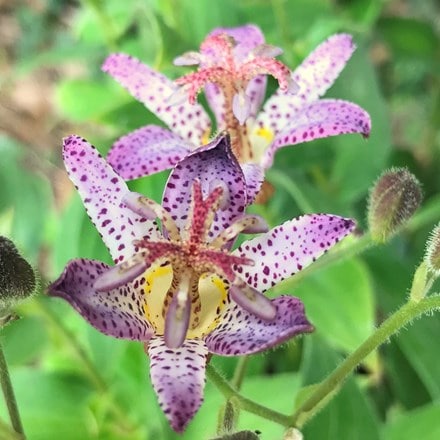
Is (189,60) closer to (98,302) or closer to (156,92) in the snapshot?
(156,92)

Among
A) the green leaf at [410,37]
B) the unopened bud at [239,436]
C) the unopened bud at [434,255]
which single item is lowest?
the unopened bud at [239,436]

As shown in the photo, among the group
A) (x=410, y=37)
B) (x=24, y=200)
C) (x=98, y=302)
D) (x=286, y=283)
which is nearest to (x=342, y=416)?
(x=286, y=283)

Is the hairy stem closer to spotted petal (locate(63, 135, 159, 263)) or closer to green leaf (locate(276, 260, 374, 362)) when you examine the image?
spotted petal (locate(63, 135, 159, 263))

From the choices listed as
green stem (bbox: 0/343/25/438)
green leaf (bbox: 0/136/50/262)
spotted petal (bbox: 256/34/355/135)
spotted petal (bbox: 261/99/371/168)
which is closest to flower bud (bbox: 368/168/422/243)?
spotted petal (bbox: 261/99/371/168)

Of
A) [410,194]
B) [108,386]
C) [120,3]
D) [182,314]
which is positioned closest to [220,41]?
[410,194]

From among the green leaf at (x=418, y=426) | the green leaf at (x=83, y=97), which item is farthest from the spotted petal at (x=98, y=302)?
the green leaf at (x=83, y=97)

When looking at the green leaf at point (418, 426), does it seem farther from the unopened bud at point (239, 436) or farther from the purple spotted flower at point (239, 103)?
the unopened bud at point (239, 436)
